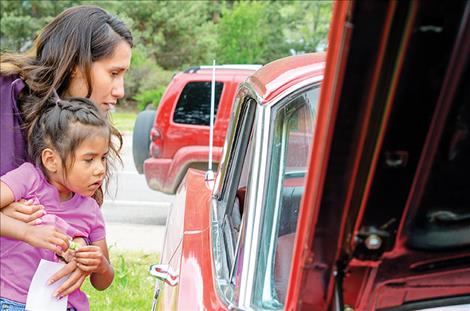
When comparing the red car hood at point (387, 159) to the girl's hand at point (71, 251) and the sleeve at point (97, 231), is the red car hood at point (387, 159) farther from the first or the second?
the sleeve at point (97, 231)

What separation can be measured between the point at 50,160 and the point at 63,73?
0.28 m

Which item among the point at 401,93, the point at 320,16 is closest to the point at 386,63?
the point at 401,93

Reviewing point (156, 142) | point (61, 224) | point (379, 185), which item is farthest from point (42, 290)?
point (156, 142)

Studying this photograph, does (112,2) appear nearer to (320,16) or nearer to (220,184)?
(320,16)

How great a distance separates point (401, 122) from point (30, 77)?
119cm

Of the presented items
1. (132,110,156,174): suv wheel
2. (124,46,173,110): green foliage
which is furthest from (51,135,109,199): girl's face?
(124,46,173,110): green foliage

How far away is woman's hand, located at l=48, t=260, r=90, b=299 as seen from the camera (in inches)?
68.3

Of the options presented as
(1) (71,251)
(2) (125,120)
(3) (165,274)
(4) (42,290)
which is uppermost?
(1) (71,251)

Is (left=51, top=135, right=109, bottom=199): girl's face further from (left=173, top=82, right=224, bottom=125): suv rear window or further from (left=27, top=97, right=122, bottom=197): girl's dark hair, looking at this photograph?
(left=173, top=82, right=224, bottom=125): suv rear window

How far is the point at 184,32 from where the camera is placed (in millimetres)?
23875

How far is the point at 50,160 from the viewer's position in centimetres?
174

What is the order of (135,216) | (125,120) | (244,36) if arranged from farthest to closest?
(244,36) < (125,120) < (135,216)

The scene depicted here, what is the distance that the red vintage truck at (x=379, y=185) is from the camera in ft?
2.97

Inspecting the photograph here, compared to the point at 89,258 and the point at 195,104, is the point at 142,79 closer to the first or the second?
the point at 195,104
